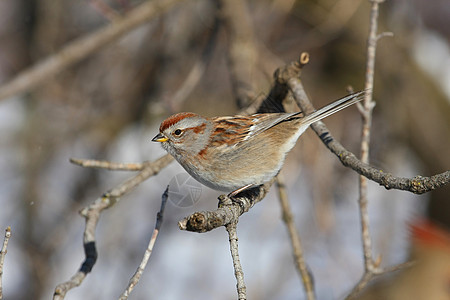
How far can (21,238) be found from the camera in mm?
5477

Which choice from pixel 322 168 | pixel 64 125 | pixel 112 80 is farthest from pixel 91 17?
pixel 322 168

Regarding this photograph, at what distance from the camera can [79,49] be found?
4164 millimetres

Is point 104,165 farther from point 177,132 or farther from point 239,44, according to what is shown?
point 239,44

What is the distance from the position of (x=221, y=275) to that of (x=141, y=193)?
1304 mm

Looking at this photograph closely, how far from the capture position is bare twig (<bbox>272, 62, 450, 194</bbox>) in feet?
6.05

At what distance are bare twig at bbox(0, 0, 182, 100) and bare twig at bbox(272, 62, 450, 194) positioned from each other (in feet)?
5.40

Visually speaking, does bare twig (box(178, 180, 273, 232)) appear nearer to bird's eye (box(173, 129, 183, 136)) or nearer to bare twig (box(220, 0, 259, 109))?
bird's eye (box(173, 129, 183, 136))

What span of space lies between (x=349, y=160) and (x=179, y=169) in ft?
13.9

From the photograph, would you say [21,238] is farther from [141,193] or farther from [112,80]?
[112,80]

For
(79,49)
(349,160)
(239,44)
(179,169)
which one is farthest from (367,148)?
(179,169)

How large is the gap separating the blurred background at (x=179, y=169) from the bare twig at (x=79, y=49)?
0.72 m

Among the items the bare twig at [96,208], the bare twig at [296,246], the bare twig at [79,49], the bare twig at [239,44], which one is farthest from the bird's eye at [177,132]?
the bare twig at [79,49]

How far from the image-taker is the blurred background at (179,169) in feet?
17.3

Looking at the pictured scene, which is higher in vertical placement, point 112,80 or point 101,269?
point 112,80
